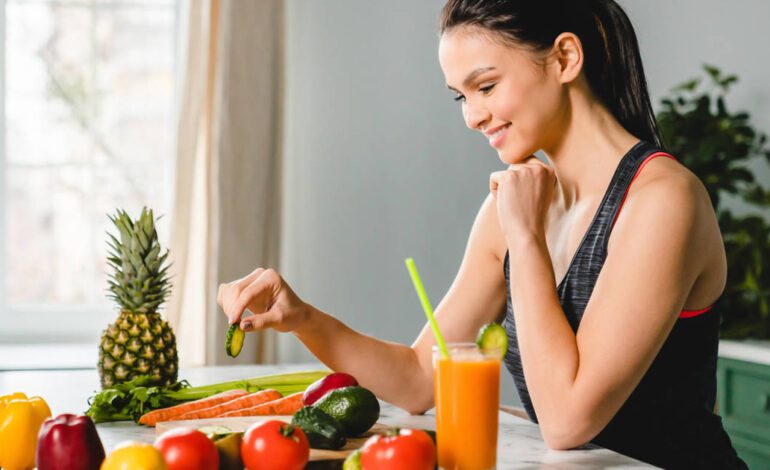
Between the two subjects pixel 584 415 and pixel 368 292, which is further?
Answer: pixel 368 292

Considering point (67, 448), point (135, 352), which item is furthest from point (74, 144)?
point (67, 448)

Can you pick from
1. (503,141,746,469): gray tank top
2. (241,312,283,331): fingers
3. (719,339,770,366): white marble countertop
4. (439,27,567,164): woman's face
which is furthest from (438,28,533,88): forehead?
(719,339,770,366): white marble countertop

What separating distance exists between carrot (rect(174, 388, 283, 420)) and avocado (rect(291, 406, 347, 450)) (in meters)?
0.27

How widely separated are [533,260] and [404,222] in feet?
7.18

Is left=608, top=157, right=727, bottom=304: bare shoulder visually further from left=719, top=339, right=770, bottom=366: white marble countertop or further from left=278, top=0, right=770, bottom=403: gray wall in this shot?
left=278, top=0, right=770, bottom=403: gray wall

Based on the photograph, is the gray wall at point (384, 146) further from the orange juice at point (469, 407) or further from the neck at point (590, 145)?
the orange juice at point (469, 407)

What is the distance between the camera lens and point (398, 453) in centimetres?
96

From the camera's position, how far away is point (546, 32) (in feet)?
4.80

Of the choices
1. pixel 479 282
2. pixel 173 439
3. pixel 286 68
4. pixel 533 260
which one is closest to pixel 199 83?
pixel 286 68

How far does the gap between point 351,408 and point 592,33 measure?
75cm

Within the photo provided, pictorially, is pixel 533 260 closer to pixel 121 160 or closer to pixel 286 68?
pixel 286 68

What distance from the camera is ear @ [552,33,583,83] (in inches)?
57.9

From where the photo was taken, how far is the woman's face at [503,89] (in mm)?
1433

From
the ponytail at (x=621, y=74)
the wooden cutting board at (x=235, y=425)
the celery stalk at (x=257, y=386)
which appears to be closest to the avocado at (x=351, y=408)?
the wooden cutting board at (x=235, y=425)
